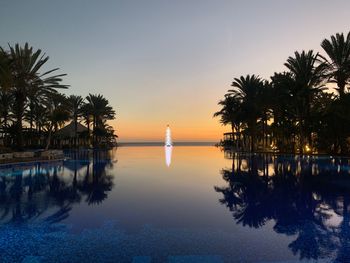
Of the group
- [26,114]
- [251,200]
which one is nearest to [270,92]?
[251,200]

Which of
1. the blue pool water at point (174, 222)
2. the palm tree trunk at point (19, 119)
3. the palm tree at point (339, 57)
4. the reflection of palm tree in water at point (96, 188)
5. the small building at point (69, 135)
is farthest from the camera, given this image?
the small building at point (69, 135)

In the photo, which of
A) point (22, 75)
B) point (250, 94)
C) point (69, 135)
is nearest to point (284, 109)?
point (250, 94)

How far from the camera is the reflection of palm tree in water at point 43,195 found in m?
8.77

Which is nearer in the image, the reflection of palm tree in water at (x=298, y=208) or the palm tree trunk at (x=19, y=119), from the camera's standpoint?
the reflection of palm tree in water at (x=298, y=208)

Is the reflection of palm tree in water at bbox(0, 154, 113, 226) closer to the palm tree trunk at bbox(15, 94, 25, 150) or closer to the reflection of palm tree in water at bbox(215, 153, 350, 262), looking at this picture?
the reflection of palm tree in water at bbox(215, 153, 350, 262)

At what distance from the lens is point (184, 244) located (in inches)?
249

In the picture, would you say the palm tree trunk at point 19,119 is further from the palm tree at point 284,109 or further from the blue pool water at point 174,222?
the palm tree at point 284,109

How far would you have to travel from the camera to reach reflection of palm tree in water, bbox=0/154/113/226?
8.77 metres

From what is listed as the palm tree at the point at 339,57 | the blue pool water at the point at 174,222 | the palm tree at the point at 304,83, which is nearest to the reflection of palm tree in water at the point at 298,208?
the blue pool water at the point at 174,222

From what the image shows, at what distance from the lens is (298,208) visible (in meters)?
9.70

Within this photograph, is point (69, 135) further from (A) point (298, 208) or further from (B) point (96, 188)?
(A) point (298, 208)

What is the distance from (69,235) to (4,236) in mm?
1368

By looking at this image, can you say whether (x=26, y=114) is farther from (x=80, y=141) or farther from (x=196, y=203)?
(x=196, y=203)

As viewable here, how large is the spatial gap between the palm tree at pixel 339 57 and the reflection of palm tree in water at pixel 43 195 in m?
25.6
